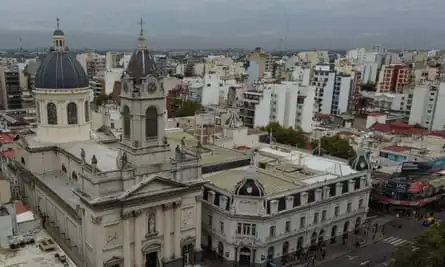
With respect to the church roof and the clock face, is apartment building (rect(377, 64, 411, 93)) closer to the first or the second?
the clock face

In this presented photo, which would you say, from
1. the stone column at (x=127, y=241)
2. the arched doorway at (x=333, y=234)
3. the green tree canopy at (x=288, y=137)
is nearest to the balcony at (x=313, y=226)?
the arched doorway at (x=333, y=234)

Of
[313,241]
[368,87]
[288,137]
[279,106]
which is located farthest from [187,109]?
[368,87]

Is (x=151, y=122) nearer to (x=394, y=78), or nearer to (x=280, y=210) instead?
(x=280, y=210)

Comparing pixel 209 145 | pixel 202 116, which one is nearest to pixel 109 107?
pixel 202 116

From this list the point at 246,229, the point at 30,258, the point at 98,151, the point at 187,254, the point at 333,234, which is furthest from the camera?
the point at 333,234

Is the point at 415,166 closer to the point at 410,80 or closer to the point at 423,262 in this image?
the point at 423,262

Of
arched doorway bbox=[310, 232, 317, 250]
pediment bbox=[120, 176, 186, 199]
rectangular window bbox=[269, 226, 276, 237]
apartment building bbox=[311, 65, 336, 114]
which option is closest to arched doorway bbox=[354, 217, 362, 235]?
arched doorway bbox=[310, 232, 317, 250]
